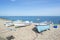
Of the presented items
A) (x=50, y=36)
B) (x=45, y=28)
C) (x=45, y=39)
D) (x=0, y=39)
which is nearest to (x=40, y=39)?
(x=45, y=39)

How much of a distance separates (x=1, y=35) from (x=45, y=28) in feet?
22.8

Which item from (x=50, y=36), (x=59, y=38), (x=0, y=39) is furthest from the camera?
(x=50, y=36)

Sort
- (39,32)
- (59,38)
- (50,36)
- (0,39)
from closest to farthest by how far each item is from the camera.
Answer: (0,39) < (59,38) < (50,36) < (39,32)

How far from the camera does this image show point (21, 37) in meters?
13.4

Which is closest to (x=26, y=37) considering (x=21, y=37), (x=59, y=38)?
(x=21, y=37)

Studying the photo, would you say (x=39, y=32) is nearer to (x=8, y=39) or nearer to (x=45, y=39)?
(x=45, y=39)

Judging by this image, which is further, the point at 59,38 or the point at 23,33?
the point at 23,33

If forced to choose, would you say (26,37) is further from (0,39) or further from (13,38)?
(0,39)

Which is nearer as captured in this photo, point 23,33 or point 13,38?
point 13,38

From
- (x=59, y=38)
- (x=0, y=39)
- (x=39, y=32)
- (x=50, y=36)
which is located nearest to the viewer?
(x=0, y=39)

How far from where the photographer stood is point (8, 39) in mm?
12242

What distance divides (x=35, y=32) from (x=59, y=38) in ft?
12.9

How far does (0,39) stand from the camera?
40.2 feet

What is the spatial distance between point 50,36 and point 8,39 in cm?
553
